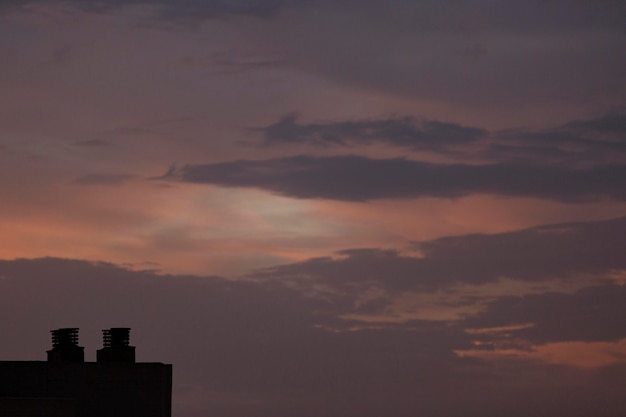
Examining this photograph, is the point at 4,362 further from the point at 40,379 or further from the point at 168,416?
the point at 168,416

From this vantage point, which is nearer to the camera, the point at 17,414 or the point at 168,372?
the point at 17,414

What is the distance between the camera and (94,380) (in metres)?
77.4

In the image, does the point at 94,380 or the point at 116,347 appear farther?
the point at 116,347

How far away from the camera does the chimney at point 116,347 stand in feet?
262

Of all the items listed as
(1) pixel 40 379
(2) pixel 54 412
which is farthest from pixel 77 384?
(2) pixel 54 412

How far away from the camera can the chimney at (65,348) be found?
257 ft

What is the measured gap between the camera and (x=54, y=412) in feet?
214

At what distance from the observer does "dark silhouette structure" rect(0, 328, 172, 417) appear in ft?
251

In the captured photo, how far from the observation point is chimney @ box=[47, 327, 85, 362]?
257ft

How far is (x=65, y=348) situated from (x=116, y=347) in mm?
3057

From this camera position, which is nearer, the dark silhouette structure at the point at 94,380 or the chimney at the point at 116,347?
the dark silhouette structure at the point at 94,380

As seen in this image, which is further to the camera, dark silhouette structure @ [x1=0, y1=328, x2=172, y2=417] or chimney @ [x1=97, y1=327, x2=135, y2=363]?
chimney @ [x1=97, y1=327, x2=135, y2=363]

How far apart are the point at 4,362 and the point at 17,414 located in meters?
13.5

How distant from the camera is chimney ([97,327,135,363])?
79.8m
